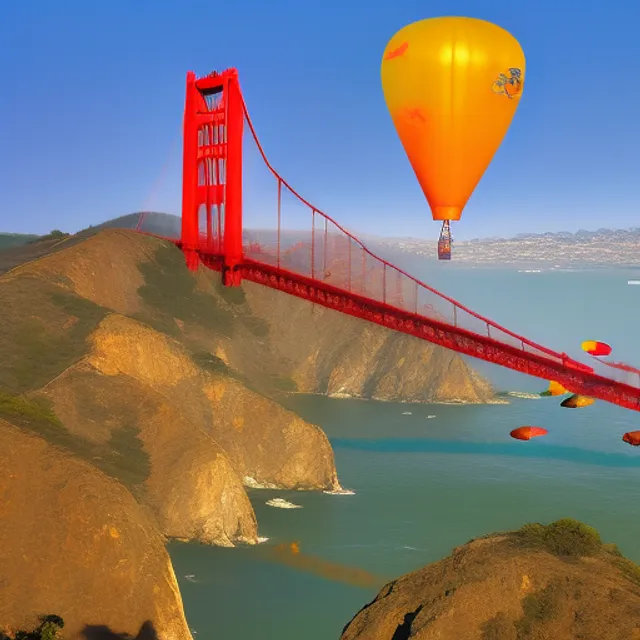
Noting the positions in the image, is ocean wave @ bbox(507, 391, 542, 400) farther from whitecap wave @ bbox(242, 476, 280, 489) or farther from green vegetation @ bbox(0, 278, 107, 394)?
green vegetation @ bbox(0, 278, 107, 394)

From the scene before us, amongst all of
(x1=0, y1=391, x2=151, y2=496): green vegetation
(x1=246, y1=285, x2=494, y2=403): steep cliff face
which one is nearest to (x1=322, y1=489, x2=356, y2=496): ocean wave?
(x1=0, y1=391, x2=151, y2=496): green vegetation

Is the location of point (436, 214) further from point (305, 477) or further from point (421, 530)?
point (305, 477)

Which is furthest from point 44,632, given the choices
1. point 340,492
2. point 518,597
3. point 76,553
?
point 340,492

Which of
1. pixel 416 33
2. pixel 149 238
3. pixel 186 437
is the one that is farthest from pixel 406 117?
pixel 149 238

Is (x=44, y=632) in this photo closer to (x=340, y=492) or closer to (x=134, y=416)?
(x=134, y=416)

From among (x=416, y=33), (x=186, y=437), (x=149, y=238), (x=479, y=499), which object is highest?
(x=416, y=33)

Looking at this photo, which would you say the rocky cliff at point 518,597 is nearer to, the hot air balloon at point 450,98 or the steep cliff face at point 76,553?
the steep cliff face at point 76,553
